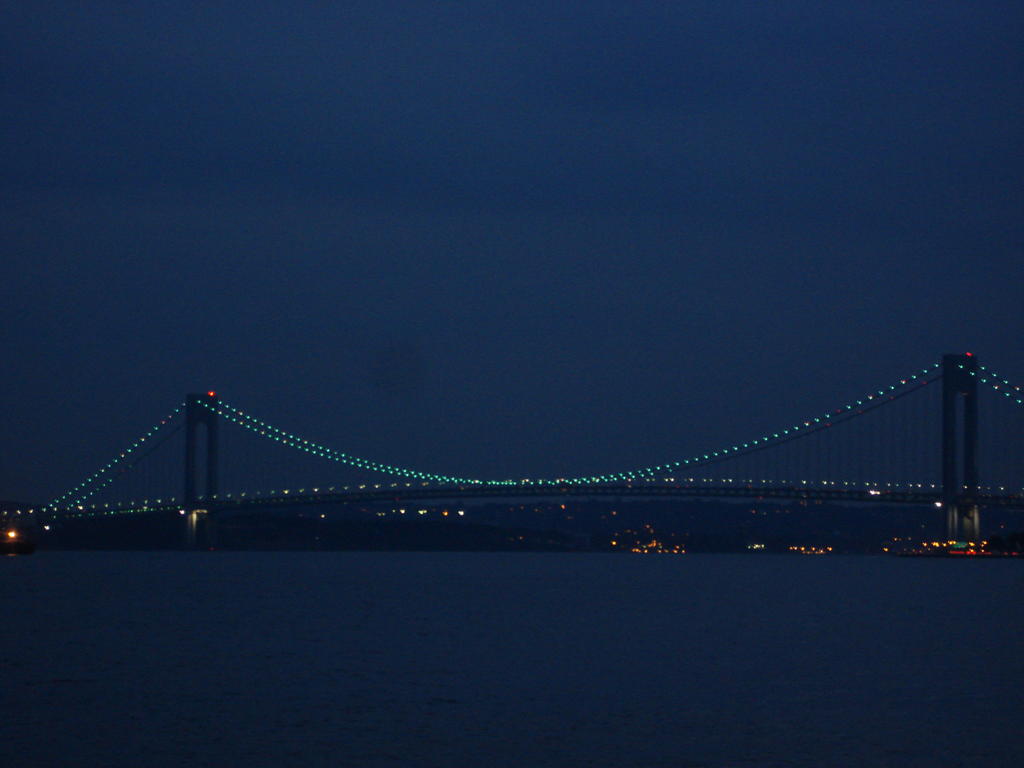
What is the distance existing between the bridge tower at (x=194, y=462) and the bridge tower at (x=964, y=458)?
106 feet

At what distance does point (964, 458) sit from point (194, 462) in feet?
116

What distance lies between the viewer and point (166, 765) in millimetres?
15211

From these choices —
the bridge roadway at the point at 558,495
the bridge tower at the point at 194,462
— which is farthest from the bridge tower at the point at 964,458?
the bridge tower at the point at 194,462

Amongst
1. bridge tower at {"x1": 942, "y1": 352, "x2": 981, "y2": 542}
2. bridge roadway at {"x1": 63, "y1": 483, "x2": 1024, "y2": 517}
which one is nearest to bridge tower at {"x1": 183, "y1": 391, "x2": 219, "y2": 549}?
bridge roadway at {"x1": 63, "y1": 483, "x2": 1024, "y2": 517}

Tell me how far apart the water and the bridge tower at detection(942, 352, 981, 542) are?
2423 centimetres

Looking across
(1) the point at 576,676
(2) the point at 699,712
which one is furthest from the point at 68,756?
(1) the point at 576,676

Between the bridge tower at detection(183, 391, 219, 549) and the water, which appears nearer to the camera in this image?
the water

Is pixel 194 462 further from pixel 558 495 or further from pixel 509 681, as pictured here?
pixel 509 681

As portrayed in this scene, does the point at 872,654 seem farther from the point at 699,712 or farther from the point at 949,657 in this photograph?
the point at 699,712

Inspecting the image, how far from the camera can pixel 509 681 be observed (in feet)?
71.2

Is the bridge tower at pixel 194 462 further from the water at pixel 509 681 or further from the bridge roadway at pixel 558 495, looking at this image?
the water at pixel 509 681

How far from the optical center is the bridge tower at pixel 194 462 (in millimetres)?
75312

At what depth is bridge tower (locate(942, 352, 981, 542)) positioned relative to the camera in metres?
66.2

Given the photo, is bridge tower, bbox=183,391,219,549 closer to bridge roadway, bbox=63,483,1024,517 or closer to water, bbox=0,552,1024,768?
bridge roadway, bbox=63,483,1024,517
